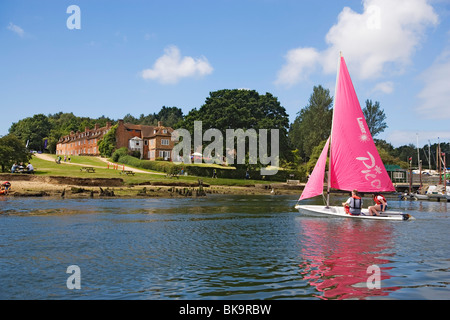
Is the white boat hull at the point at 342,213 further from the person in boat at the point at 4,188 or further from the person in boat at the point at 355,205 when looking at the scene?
the person in boat at the point at 4,188

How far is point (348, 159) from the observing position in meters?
30.0

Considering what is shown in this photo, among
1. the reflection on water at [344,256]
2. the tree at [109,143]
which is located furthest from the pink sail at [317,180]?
the tree at [109,143]

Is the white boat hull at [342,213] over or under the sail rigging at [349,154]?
under

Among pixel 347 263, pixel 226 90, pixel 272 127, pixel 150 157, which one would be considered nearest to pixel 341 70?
pixel 347 263

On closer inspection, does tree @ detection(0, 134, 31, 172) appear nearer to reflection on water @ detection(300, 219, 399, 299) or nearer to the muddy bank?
the muddy bank

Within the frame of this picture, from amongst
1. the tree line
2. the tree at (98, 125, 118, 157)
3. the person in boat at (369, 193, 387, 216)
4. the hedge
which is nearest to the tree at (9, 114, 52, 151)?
the tree line

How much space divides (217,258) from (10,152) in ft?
167

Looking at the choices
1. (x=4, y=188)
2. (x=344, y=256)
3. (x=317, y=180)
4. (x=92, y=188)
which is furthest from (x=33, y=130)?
(x=344, y=256)

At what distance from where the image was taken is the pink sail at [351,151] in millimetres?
29938

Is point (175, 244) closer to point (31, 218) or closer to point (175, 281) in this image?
point (175, 281)

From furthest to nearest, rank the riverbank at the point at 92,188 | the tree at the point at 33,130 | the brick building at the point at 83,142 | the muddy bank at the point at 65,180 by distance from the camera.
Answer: the tree at the point at 33,130 → the brick building at the point at 83,142 → the muddy bank at the point at 65,180 → the riverbank at the point at 92,188

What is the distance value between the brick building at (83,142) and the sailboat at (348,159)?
99538 millimetres

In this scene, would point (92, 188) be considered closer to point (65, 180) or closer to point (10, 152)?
point (65, 180)
